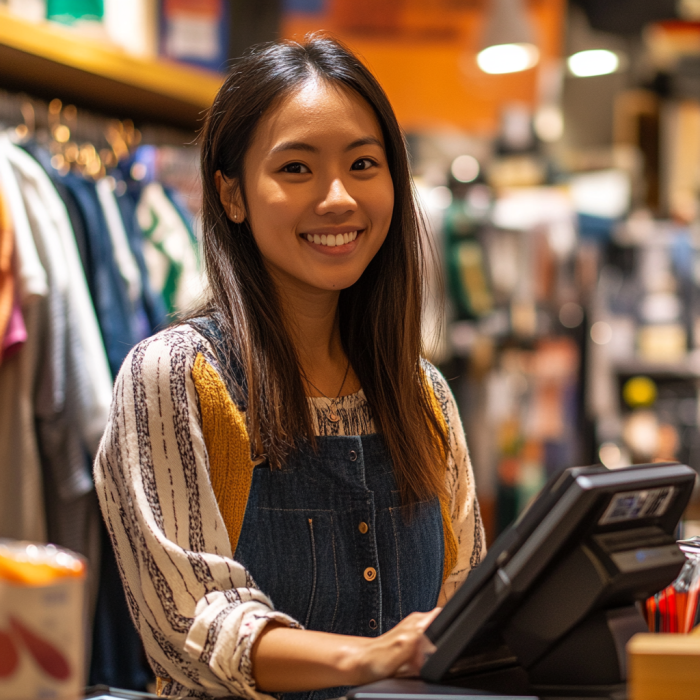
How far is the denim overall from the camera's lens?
1.25m

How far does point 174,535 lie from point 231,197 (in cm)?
57

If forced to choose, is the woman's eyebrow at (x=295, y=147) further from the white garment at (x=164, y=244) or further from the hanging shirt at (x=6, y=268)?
the white garment at (x=164, y=244)

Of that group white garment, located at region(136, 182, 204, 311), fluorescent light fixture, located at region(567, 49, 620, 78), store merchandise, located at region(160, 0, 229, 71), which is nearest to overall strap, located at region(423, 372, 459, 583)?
white garment, located at region(136, 182, 204, 311)

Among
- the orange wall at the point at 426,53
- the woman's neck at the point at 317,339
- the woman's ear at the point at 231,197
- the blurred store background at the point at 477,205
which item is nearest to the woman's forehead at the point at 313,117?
the woman's ear at the point at 231,197

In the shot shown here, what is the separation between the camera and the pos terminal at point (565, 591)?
0.85 m

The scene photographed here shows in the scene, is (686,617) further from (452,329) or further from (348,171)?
(452,329)

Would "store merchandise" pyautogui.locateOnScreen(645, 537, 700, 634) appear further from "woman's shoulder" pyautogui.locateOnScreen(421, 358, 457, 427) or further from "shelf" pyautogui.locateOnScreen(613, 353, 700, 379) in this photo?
"shelf" pyautogui.locateOnScreen(613, 353, 700, 379)

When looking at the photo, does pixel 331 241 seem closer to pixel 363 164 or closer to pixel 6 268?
pixel 363 164

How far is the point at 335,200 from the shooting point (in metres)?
1.33

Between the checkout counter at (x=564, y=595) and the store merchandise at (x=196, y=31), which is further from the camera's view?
the store merchandise at (x=196, y=31)

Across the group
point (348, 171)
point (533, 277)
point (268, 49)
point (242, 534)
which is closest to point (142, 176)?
point (268, 49)

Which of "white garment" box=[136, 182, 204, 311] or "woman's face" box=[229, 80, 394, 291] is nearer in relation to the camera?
"woman's face" box=[229, 80, 394, 291]

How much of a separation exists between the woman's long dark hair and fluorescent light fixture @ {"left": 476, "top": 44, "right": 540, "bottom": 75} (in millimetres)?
3266

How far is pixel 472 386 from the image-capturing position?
4.25 metres
